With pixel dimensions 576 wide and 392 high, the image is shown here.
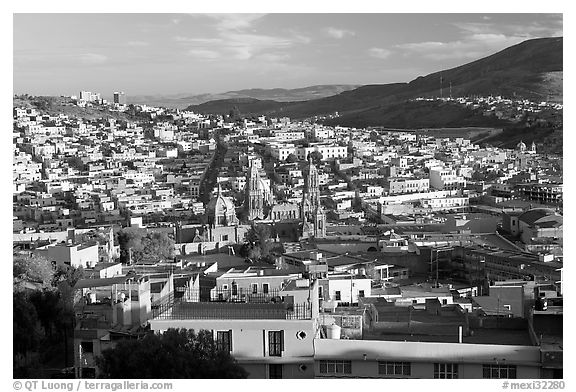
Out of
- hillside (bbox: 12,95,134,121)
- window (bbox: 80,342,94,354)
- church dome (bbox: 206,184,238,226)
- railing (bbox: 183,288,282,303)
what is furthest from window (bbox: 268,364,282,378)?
hillside (bbox: 12,95,134,121)

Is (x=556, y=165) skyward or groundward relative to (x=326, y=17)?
groundward

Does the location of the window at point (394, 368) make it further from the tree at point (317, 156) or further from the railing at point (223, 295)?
the tree at point (317, 156)

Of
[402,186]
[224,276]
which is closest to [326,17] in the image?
[402,186]

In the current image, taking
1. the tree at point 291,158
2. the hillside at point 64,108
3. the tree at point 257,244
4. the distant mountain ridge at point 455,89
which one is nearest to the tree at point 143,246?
the tree at point 257,244
